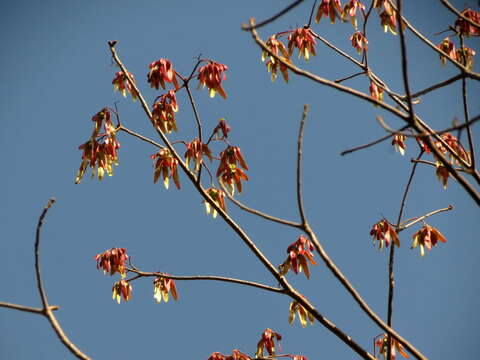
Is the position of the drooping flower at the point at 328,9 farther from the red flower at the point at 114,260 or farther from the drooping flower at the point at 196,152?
the red flower at the point at 114,260

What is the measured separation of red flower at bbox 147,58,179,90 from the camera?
311 cm

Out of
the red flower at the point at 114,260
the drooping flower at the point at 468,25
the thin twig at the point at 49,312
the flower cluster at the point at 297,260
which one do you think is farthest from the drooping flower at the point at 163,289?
the drooping flower at the point at 468,25

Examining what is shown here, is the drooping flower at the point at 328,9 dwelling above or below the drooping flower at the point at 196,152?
above

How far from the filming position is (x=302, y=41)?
3701 millimetres

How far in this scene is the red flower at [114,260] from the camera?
3494 millimetres

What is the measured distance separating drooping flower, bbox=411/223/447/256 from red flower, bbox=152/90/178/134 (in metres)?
1.73

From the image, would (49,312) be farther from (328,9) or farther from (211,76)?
(328,9)

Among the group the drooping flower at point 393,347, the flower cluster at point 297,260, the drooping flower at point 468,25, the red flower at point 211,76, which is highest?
the drooping flower at point 468,25

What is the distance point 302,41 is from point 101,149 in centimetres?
165

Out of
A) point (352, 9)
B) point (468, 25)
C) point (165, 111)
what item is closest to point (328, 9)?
point (352, 9)

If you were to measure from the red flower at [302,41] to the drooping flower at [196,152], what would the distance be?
3.74 ft

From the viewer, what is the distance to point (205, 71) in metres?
3.21

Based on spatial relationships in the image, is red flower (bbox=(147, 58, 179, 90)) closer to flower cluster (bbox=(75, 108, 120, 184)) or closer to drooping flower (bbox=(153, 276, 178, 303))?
flower cluster (bbox=(75, 108, 120, 184))

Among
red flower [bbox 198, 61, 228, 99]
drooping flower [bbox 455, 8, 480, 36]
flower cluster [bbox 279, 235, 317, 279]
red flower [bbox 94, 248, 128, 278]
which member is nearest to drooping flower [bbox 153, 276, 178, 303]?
red flower [bbox 94, 248, 128, 278]
